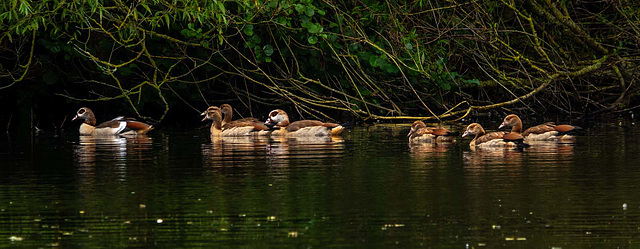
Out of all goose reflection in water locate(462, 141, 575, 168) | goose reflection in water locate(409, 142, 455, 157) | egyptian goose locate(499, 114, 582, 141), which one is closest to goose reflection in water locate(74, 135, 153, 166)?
goose reflection in water locate(409, 142, 455, 157)

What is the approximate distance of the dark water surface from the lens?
392 inches

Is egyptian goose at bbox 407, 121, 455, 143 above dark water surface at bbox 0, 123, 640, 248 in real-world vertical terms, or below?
above

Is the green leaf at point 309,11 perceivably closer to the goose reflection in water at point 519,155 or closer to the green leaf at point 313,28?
the green leaf at point 313,28

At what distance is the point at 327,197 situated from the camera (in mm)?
12203

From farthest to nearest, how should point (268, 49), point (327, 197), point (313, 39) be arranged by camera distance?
point (268, 49)
point (313, 39)
point (327, 197)

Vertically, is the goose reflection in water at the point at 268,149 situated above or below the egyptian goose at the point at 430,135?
below

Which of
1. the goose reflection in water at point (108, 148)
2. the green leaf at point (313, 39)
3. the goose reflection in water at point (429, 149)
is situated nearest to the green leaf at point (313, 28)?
the green leaf at point (313, 39)

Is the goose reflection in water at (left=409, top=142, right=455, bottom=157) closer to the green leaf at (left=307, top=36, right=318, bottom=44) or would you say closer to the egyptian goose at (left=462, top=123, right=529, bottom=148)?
the egyptian goose at (left=462, top=123, right=529, bottom=148)

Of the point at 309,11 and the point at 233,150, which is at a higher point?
the point at 309,11

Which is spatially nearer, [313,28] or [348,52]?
[313,28]

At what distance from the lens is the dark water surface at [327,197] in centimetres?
995

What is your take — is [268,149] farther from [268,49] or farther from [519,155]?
[268,49]

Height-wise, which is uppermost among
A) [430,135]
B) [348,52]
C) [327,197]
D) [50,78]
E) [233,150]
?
[348,52]

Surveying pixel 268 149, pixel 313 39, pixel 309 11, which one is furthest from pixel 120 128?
pixel 268 149
